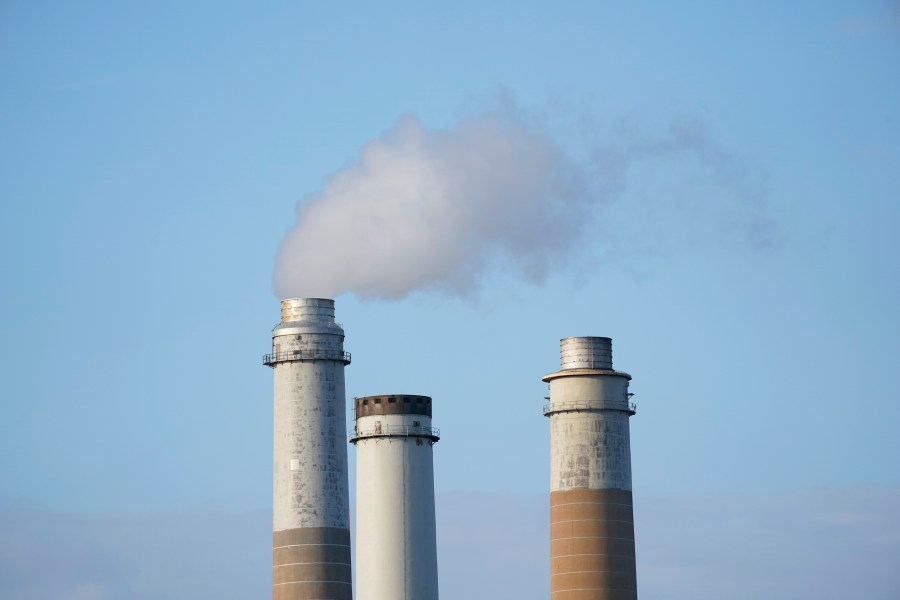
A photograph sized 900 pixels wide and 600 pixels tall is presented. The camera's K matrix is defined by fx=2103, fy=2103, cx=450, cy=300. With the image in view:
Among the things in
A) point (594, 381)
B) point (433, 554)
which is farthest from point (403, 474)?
point (594, 381)

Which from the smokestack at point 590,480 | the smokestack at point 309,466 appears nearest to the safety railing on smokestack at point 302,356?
the smokestack at point 309,466

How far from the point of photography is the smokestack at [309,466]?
112 metres

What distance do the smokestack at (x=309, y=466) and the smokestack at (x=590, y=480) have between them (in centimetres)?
1289

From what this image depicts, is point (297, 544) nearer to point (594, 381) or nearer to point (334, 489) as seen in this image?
point (334, 489)

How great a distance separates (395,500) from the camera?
390 feet

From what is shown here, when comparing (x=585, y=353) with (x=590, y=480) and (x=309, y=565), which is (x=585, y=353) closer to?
(x=590, y=480)

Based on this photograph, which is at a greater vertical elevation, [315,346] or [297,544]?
[315,346]

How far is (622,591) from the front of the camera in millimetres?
117438

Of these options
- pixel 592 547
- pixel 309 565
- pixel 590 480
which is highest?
pixel 590 480

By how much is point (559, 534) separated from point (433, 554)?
288 inches

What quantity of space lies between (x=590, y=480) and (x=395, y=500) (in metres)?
11.1

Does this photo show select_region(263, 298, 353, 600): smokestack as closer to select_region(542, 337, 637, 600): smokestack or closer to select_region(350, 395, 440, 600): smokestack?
select_region(350, 395, 440, 600): smokestack

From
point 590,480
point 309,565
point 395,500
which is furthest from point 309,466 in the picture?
point 590,480

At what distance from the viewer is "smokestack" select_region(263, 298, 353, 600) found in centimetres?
11212
